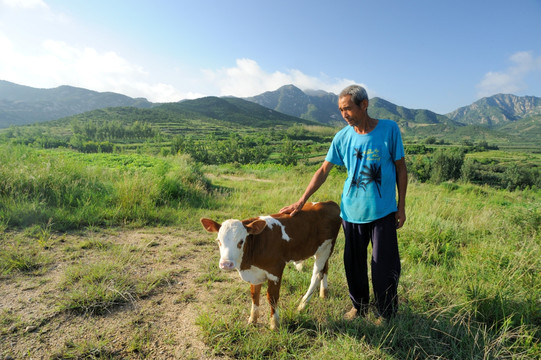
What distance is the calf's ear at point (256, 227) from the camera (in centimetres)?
243

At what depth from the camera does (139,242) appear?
15.6 feet

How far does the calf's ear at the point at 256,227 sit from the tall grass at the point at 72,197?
4.13 meters

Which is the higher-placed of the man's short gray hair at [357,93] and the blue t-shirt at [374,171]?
the man's short gray hair at [357,93]

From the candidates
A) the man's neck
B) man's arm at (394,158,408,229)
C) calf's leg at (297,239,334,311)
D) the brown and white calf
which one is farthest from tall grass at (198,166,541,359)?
the man's neck

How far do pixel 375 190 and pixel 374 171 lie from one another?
0.62ft

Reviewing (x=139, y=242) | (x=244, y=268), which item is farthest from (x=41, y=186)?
(x=244, y=268)

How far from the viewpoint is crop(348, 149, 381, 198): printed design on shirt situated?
2.44 m

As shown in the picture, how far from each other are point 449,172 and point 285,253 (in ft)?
186

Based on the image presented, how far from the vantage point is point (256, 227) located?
96.7 inches

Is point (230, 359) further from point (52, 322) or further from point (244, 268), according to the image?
point (52, 322)

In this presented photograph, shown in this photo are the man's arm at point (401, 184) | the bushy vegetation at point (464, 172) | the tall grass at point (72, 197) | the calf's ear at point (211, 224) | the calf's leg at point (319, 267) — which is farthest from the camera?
the bushy vegetation at point (464, 172)

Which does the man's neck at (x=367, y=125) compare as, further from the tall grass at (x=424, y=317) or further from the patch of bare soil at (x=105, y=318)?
the patch of bare soil at (x=105, y=318)

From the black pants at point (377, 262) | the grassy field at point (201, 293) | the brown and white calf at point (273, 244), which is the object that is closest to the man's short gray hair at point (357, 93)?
the black pants at point (377, 262)

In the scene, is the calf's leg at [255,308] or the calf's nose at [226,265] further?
the calf's leg at [255,308]
